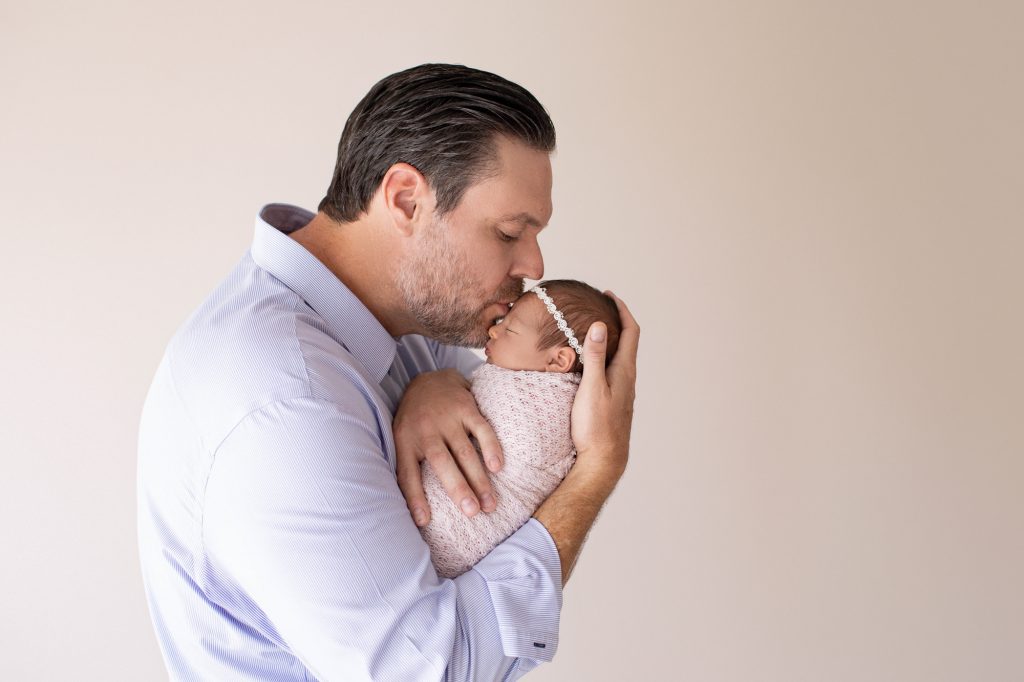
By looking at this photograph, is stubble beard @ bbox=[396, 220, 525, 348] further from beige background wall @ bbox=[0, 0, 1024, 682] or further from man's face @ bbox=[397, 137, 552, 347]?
beige background wall @ bbox=[0, 0, 1024, 682]

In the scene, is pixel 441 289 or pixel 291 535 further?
pixel 441 289

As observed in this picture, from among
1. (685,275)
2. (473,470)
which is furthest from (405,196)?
(685,275)

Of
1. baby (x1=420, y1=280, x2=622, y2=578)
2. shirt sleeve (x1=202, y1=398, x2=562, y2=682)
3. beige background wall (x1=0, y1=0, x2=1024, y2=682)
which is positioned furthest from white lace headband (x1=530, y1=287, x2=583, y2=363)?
beige background wall (x1=0, y1=0, x2=1024, y2=682)

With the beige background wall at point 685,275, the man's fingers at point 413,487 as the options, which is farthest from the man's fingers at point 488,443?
the beige background wall at point 685,275

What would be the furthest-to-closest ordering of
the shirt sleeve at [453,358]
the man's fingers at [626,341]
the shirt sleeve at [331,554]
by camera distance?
the shirt sleeve at [453,358], the man's fingers at [626,341], the shirt sleeve at [331,554]

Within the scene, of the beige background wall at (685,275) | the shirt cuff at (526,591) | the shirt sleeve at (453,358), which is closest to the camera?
the shirt cuff at (526,591)

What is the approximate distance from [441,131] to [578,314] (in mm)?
393

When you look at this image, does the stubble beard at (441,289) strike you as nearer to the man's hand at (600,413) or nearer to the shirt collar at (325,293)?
the shirt collar at (325,293)

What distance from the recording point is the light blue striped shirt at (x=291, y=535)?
110cm

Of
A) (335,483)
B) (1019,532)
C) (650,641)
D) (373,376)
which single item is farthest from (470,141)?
(1019,532)

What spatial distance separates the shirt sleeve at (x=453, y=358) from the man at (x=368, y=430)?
0.23m

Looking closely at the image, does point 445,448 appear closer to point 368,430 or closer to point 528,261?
point 368,430

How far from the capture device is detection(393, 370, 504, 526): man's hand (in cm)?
137

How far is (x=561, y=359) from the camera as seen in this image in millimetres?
1603
